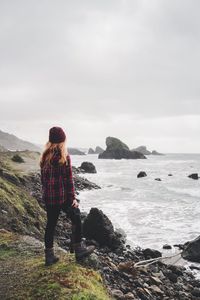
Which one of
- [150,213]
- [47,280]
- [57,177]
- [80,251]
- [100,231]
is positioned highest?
[57,177]

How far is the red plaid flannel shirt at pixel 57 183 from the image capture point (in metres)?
7.46

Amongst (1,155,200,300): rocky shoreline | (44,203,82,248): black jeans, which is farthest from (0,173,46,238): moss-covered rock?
(44,203,82,248): black jeans

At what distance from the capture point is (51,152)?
24.7 feet

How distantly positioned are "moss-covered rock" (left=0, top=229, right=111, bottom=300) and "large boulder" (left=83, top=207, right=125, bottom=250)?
743 cm

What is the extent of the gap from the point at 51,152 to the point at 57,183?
62 centimetres

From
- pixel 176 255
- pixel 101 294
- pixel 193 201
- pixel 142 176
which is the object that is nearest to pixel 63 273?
pixel 101 294

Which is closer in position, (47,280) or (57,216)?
(47,280)

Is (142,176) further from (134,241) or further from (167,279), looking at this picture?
(167,279)

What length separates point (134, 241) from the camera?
18.9m

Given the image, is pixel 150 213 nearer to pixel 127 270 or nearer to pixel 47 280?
pixel 127 270

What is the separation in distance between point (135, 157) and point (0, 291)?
152m

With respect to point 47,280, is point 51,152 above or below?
above

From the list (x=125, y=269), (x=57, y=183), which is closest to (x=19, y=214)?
(x=125, y=269)

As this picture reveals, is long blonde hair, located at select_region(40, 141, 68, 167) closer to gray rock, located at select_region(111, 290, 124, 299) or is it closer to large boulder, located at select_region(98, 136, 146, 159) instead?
gray rock, located at select_region(111, 290, 124, 299)
